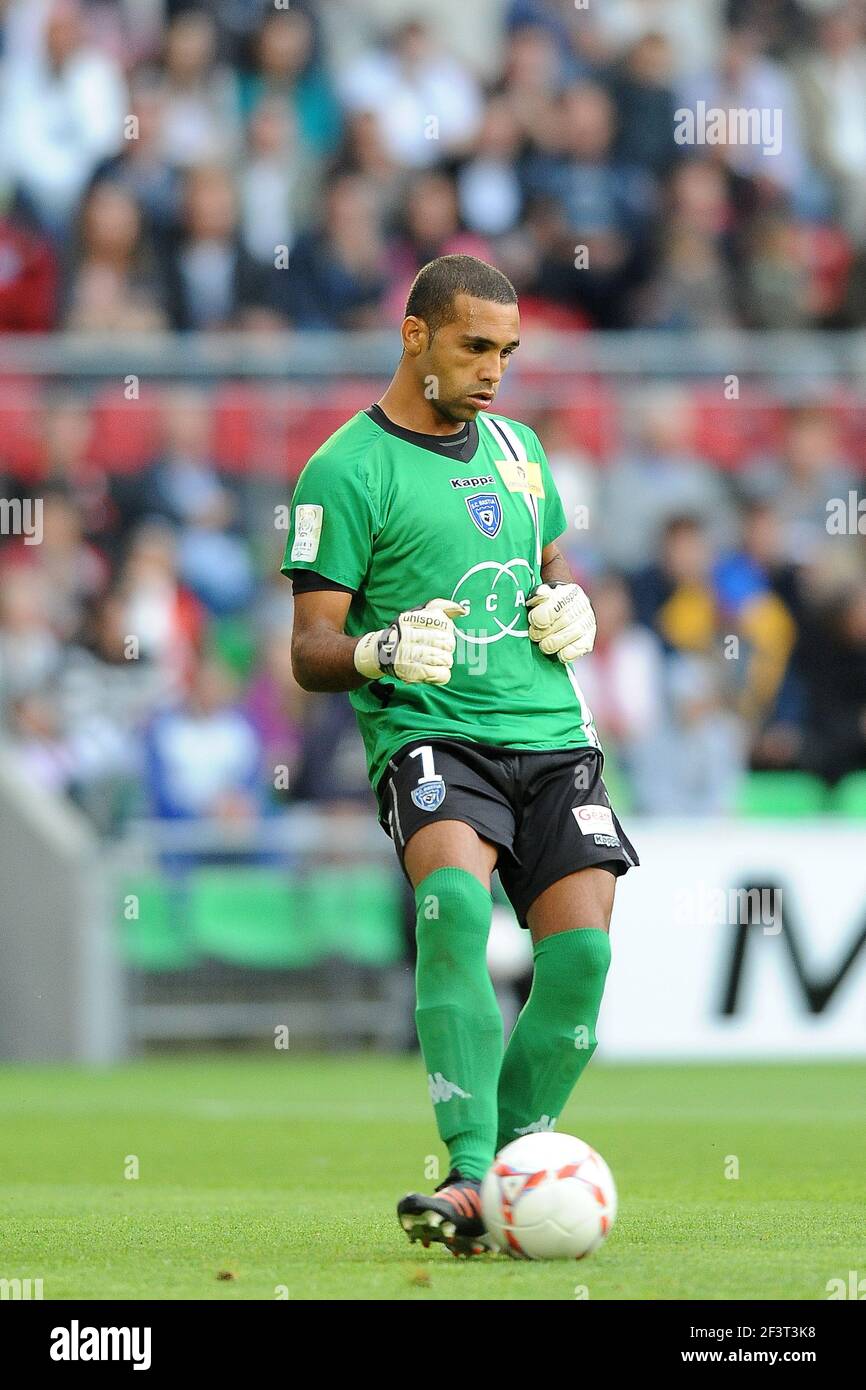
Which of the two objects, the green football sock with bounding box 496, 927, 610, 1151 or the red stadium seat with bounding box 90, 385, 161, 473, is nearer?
the green football sock with bounding box 496, 927, 610, 1151

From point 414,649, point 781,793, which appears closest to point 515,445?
point 414,649

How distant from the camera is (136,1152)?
962cm

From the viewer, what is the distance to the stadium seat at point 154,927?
46.8ft

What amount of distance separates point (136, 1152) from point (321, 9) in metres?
12.7

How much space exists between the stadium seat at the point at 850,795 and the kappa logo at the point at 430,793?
9.00m

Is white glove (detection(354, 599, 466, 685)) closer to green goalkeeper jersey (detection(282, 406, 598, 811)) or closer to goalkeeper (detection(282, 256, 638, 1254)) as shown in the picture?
goalkeeper (detection(282, 256, 638, 1254))

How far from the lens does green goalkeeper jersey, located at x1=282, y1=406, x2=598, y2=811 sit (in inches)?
256

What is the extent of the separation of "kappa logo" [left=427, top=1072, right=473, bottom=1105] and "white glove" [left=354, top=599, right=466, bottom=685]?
0.99 metres

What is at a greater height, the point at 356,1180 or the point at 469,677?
the point at 469,677

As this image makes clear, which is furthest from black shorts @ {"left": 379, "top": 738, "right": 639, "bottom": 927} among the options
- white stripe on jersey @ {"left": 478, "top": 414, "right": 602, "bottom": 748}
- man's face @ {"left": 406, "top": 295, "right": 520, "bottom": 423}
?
man's face @ {"left": 406, "top": 295, "right": 520, "bottom": 423}

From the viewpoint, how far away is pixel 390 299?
671 inches

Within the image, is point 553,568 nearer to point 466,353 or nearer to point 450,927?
point 466,353

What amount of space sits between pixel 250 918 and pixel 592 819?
810 cm

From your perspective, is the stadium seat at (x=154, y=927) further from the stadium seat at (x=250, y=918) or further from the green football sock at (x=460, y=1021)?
the green football sock at (x=460, y=1021)
